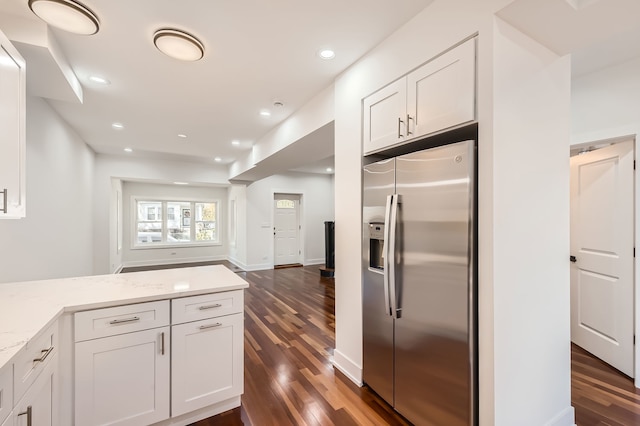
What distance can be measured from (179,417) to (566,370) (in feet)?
8.48

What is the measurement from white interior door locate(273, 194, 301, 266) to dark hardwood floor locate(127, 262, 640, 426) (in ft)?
13.5

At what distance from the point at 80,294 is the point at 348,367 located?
209cm

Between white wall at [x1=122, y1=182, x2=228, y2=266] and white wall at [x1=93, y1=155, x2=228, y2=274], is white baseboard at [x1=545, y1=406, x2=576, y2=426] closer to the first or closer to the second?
white wall at [x1=93, y1=155, x2=228, y2=274]

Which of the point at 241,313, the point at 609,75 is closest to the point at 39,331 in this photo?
the point at 241,313

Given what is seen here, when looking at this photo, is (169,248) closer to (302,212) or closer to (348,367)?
(302,212)

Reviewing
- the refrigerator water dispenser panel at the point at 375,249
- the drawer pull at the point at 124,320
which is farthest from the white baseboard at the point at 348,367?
the drawer pull at the point at 124,320

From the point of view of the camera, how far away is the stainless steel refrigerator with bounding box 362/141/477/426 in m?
1.50

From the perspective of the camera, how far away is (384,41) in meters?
2.08

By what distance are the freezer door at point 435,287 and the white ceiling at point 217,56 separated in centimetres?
104

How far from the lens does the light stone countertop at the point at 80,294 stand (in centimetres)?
126

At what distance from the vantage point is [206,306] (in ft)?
6.26

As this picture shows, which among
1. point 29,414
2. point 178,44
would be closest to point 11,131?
point 178,44

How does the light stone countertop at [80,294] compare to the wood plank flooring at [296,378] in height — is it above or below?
above

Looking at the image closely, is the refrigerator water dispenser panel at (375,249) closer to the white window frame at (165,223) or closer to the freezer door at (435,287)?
the freezer door at (435,287)
